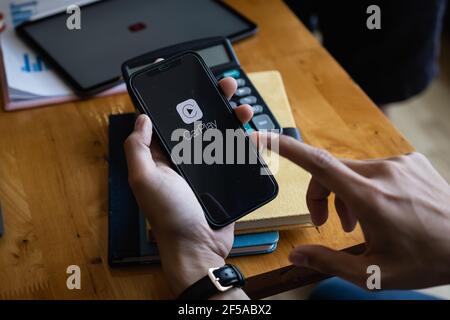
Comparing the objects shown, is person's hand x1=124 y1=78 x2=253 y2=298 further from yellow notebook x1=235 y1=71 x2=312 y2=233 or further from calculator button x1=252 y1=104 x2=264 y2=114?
calculator button x1=252 y1=104 x2=264 y2=114

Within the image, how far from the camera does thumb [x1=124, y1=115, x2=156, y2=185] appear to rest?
1.87 feet

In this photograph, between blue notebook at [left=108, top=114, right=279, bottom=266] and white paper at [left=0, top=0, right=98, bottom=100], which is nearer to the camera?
blue notebook at [left=108, top=114, right=279, bottom=266]

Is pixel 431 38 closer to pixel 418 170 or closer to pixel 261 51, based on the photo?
pixel 261 51

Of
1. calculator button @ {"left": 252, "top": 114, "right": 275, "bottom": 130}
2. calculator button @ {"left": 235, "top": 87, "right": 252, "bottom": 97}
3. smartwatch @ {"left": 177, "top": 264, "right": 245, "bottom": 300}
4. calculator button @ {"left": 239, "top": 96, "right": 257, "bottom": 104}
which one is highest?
calculator button @ {"left": 235, "top": 87, "right": 252, "bottom": 97}

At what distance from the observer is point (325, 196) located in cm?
60

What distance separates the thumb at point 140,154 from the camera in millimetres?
569

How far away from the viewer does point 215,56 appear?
76 centimetres

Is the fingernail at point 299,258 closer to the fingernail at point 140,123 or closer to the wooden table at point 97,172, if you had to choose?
the wooden table at point 97,172

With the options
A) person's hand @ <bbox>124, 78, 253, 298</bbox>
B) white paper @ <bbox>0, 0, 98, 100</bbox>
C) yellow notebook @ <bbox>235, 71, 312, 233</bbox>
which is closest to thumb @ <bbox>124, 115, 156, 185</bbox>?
person's hand @ <bbox>124, 78, 253, 298</bbox>

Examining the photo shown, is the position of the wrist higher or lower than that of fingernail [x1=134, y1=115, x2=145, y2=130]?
lower

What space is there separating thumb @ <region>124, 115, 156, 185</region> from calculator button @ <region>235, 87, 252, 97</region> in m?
0.17

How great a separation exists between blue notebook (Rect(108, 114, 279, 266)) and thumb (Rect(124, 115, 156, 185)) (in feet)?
0.25

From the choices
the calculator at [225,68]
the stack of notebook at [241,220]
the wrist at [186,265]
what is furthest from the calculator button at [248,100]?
the wrist at [186,265]
